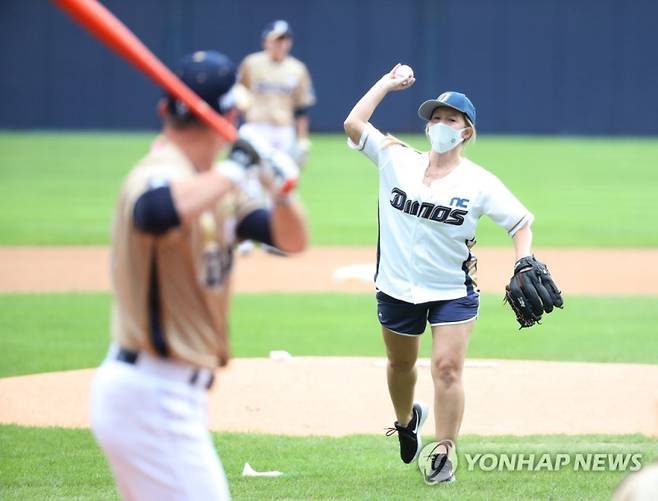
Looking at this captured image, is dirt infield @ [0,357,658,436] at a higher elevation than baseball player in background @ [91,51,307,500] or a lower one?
lower

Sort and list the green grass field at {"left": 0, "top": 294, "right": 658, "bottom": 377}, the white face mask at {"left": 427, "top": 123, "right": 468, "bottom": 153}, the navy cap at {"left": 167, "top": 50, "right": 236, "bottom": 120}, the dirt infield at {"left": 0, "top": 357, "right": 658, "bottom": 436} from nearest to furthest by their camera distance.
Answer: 1. the navy cap at {"left": 167, "top": 50, "right": 236, "bottom": 120}
2. the white face mask at {"left": 427, "top": 123, "right": 468, "bottom": 153}
3. the dirt infield at {"left": 0, "top": 357, "right": 658, "bottom": 436}
4. the green grass field at {"left": 0, "top": 294, "right": 658, "bottom": 377}

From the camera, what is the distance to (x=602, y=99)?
112ft

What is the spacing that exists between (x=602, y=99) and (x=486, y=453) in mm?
28709

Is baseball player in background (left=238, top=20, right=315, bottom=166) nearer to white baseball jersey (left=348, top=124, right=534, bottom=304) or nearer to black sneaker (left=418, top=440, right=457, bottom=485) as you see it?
white baseball jersey (left=348, top=124, right=534, bottom=304)

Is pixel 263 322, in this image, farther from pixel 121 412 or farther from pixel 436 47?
pixel 436 47

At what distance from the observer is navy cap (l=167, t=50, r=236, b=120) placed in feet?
12.9

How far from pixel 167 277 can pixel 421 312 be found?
2890mm

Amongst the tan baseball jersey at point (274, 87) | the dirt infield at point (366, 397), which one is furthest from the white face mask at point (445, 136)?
the tan baseball jersey at point (274, 87)

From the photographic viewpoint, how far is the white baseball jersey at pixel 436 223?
6.40 metres

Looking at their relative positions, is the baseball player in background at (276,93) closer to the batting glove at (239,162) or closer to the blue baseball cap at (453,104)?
the blue baseball cap at (453,104)

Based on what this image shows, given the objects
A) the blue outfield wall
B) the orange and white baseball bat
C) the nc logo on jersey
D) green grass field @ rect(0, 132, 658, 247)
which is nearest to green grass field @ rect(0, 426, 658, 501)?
the nc logo on jersey

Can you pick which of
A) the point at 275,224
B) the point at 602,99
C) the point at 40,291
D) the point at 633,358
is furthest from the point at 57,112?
the point at 275,224

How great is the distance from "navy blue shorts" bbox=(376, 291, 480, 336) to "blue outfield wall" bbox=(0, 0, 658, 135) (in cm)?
2737

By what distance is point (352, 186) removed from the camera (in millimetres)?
24422
